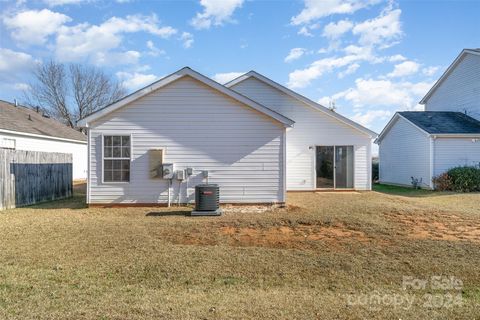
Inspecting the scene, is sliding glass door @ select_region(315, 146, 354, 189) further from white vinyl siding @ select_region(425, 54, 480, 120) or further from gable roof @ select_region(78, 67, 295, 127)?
white vinyl siding @ select_region(425, 54, 480, 120)

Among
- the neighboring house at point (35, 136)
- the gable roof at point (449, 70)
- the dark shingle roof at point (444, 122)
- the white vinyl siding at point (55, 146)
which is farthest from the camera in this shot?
the gable roof at point (449, 70)

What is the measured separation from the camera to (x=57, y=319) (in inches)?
140

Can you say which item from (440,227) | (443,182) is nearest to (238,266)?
(440,227)

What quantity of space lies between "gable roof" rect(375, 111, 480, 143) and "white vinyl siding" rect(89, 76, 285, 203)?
1109cm

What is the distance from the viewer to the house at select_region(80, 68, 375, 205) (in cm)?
1091

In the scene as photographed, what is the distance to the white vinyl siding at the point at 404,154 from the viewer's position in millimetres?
17844

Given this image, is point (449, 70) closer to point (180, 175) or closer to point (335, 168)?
point (335, 168)

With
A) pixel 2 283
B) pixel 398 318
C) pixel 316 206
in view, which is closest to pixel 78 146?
pixel 316 206

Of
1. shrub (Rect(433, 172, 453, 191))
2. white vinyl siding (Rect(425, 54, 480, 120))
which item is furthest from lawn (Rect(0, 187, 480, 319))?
white vinyl siding (Rect(425, 54, 480, 120))

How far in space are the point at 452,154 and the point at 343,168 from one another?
6.10 m

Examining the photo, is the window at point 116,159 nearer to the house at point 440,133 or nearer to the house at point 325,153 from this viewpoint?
the house at point 325,153

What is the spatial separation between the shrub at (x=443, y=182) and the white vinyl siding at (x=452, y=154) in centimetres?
40

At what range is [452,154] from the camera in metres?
17.2

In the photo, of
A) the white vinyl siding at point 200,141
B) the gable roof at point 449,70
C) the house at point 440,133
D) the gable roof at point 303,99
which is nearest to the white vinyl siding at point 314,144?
the gable roof at point 303,99
